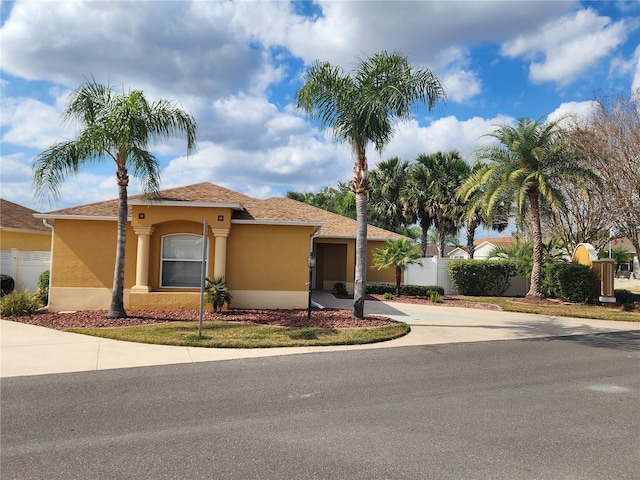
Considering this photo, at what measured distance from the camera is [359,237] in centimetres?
1191

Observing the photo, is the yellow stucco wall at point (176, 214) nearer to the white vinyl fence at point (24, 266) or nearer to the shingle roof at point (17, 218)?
the white vinyl fence at point (24, 266)

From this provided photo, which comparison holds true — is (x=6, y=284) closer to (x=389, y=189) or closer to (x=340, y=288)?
(x=340, y=288)

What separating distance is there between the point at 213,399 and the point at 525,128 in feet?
60.8

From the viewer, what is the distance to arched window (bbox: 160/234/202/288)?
13969mm

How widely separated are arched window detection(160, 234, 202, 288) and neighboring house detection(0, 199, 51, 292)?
19.7 feet

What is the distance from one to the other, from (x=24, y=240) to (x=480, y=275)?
22.4 metres

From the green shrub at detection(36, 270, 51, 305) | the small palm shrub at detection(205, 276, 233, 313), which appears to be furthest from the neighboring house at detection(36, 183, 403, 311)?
the green shrub at detection(36, 270, 51, 305)

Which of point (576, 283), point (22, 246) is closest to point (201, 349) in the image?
point (576, 283)

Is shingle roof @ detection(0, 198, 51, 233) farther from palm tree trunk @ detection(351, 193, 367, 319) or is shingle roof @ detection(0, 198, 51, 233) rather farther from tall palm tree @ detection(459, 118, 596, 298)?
tall palm tree @ detection(459, 118, 596, 298)

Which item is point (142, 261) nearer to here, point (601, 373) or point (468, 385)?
point (468, 385)

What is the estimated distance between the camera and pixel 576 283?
1831cm

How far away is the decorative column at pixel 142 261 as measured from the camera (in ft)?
43.4

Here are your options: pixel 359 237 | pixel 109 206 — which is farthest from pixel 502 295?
pixel 109 206

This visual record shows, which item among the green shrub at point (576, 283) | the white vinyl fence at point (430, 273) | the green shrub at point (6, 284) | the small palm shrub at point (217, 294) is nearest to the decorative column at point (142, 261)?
the small palm shrub at point (217, 294)
